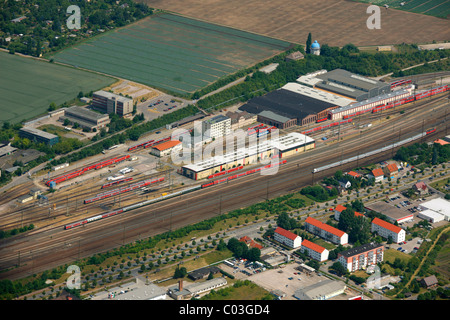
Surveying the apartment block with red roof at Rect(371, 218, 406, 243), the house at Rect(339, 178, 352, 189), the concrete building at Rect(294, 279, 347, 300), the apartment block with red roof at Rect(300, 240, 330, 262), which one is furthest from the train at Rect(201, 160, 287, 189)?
the concrete building at Rect(294, 279, 347, 300)

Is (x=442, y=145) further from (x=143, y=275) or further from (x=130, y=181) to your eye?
(x=143, y=275)

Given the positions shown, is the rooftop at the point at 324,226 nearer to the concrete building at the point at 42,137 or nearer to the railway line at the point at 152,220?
the railway line at the point at 152,220

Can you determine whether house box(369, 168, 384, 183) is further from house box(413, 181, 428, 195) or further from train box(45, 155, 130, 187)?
train box(45, 155, 130, 187)

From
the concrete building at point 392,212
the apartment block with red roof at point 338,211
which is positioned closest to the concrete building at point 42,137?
the apartment block with red roof at point 338,211

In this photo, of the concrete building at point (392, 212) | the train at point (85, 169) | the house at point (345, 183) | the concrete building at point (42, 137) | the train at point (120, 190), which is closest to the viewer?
the concrete building at point (392, 212)

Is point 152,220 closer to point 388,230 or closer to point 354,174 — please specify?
point 388,230

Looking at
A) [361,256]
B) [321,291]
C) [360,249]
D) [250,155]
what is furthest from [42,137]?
[321,291]

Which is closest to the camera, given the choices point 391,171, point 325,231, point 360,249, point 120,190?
point 360,249
